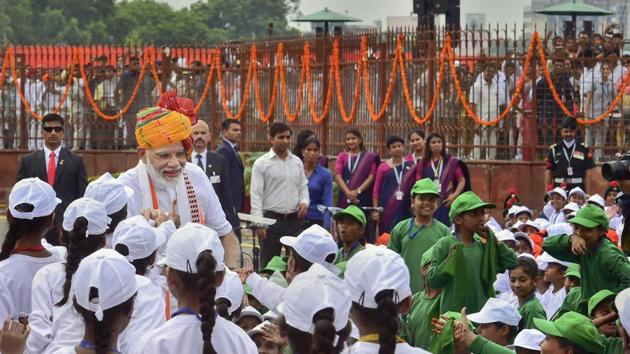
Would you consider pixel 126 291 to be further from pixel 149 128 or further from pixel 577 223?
pixel 577 223

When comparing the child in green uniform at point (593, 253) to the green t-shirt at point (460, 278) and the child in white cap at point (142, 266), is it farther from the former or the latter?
the child in white cap at point (142, 266)

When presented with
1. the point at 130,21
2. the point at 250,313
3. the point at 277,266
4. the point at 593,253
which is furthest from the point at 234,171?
the point at 130,21

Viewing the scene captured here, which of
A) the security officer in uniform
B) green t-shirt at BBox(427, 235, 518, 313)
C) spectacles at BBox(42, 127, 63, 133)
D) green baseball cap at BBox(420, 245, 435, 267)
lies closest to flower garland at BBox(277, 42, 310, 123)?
the security officer in uniform

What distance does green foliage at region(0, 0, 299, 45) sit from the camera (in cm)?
8181

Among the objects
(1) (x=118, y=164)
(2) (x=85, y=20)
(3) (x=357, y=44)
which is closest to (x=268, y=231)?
(3) (x=357, y=44)

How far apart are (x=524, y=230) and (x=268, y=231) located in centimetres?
244

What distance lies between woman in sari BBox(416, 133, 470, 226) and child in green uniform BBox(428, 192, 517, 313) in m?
6.31

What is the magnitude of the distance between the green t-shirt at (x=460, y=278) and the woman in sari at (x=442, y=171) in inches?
253

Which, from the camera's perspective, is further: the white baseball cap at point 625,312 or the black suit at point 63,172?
the black suit at point 63,172

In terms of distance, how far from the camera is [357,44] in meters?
24.3

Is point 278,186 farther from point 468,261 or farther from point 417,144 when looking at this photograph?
point 468,261

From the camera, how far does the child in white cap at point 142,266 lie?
7852mm

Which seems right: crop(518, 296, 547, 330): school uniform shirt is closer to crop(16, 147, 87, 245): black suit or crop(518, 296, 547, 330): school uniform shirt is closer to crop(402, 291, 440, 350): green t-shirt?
crop(402, 291, 440, 350): green t-shirt

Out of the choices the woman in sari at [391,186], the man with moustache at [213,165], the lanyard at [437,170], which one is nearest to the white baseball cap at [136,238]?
the man with moustache at [213,165]
